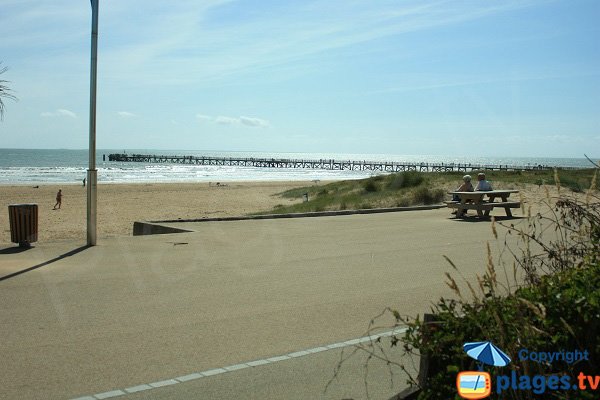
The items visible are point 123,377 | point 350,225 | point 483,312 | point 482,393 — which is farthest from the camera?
point 350,225

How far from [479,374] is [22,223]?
10.3 meters

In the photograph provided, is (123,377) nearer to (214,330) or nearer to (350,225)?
(214,330)

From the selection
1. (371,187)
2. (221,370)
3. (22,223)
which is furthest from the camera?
(371,187)

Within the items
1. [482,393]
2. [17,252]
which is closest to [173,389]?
[482,393]

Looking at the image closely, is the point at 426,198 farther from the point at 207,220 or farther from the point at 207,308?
the point at 207,308

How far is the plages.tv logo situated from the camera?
3.01 meters

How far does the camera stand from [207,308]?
724 centimetres

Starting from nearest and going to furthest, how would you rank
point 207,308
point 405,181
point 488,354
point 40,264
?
point 488,354
point 207,308
point 40,264
point 405,181

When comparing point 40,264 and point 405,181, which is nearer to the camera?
point 40,264

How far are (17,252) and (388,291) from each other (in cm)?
660

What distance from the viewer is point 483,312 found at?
361cm

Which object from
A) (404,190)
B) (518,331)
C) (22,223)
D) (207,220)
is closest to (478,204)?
(207,220)

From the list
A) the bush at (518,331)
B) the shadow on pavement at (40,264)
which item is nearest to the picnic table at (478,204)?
the shadow on pavement at (40,264)

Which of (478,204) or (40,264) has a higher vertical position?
(478,204)
